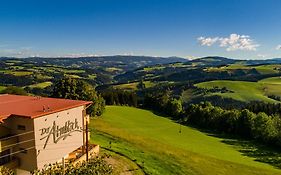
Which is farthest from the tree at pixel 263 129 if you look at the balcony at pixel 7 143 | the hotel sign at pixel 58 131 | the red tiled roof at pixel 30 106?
the balcony at pixel 7 143

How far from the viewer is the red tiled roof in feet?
88.8

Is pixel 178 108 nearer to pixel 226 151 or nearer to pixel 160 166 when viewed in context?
pixel 226 151

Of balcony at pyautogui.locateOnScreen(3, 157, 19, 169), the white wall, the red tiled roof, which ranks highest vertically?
the red tiled roof

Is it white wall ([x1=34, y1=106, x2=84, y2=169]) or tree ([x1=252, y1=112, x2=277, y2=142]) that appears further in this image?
tree ([x1=252, y1=112, x2=277, y2=142])

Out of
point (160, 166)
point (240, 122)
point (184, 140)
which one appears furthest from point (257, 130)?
point (160, 166)

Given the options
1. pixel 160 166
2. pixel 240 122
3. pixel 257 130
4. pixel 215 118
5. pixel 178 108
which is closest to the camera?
pixel 160 166

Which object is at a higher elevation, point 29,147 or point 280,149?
point 29,147

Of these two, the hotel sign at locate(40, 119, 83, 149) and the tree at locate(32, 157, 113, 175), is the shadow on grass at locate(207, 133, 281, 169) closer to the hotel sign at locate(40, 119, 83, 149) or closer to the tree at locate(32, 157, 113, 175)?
the hotel sign at locate(40, 119, 83, 149)

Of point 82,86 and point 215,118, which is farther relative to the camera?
point 215,118

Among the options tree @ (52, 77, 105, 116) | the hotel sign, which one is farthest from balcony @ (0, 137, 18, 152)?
tree @ (52, 77, 105, 116)

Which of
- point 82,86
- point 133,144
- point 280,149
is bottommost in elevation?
point 280,149

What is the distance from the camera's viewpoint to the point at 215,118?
373ft

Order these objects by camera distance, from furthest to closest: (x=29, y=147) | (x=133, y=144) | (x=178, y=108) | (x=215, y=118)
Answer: (x=178, y=108) → (x=215, y=118) → (x=133, y=144) → (x=29, y=147)

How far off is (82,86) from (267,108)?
9564cm
